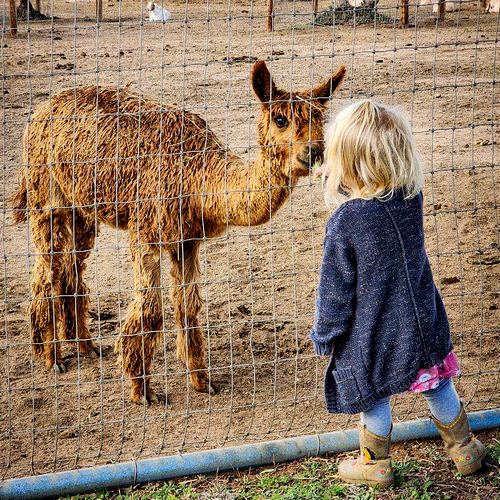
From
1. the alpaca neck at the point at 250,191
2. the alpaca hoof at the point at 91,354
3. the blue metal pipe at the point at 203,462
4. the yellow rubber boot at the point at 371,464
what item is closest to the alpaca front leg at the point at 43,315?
the alpaca hoof at the point at 91,354

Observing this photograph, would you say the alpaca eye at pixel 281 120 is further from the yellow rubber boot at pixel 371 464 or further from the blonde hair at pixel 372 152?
the yellow rubber boot at pixel 371 464

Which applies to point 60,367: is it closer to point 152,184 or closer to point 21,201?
point 21,201

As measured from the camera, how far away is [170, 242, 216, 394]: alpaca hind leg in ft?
16.1

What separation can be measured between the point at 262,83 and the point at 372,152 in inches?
52.1

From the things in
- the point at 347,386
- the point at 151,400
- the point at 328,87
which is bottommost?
the point at 151,400

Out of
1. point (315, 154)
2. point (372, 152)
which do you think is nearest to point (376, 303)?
point (372, 152)

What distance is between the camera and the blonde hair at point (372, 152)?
3291 mm

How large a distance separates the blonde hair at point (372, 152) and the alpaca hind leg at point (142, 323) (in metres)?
1.66

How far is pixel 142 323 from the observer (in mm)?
4750

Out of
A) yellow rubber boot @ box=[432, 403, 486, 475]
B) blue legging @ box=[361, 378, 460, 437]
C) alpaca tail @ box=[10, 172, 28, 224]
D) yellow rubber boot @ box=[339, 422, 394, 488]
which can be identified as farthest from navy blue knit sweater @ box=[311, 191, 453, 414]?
alpaca tail @ box=[10, 172, 28, 224]

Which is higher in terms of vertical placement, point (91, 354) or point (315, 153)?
point (315, 153)

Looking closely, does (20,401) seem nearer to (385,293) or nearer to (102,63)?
(385,293)

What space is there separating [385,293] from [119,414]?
2.02 m

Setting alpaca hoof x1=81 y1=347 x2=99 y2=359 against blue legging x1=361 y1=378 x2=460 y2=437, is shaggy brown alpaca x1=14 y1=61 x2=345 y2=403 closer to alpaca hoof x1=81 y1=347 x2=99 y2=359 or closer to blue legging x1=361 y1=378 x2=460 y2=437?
alpaca hoof x1=81 y1=347 x2=99 y2=359
